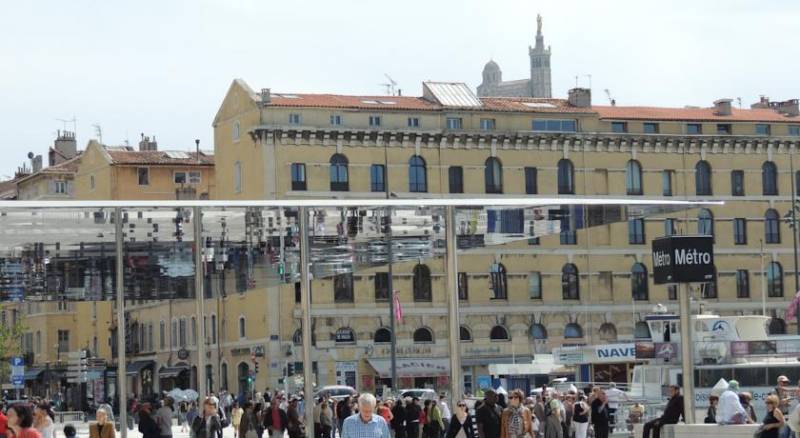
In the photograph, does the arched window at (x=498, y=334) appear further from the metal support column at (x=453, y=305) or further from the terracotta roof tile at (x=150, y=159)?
the metal support column at (x=453, y=305)

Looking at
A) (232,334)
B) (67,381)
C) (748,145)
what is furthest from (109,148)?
(748,145)

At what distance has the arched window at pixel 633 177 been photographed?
251 ft

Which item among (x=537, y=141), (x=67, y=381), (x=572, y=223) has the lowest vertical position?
(x=67, y=381)

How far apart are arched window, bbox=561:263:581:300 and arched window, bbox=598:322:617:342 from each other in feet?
5.41

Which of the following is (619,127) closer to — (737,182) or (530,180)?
(530,180)

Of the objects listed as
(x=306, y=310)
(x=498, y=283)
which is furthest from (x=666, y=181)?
(x=306, y=310)

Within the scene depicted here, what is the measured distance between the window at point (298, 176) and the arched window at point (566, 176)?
11373mm

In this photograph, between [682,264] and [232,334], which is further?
[232,334]

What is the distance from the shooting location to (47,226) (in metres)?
21.0

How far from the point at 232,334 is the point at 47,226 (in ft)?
169

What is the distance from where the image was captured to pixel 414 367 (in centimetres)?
7131

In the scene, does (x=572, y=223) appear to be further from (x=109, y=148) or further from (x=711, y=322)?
(x=109, y=148)

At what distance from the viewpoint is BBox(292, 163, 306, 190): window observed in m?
70.7

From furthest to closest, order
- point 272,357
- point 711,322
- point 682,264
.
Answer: point 272,357 → point 711,322 → point 682,264
